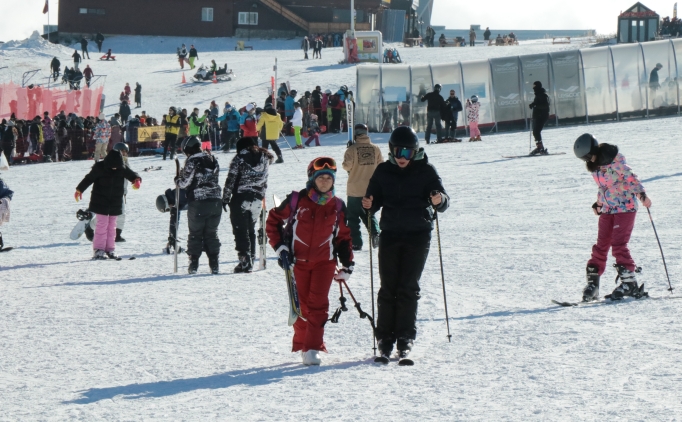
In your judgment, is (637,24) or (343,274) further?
(637,24)

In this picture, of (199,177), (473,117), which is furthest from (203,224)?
(473,117)

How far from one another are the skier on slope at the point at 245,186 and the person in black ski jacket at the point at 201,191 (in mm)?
145

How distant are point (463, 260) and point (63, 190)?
11.0 meters

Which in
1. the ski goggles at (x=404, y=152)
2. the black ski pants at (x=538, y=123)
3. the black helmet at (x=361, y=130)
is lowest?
the ski goggles at (x=404, y=152)

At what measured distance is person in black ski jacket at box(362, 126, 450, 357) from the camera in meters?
6.08

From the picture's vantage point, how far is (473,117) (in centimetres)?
2534

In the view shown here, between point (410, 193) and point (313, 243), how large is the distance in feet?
2.07

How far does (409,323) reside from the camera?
6172 mm

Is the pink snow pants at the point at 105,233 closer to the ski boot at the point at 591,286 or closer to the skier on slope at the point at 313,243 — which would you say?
the ski boot at the point at 591,286

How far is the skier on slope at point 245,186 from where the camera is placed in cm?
992

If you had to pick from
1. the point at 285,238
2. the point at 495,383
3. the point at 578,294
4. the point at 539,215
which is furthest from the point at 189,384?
the point at 539,215

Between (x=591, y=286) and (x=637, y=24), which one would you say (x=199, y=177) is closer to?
(x=591, y=286)

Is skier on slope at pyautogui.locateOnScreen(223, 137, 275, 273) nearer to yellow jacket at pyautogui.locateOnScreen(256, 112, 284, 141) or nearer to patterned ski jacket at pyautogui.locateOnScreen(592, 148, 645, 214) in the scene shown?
patterned ski jacket at pyautogui.locateOnScreen(592, 148, 645, 214)

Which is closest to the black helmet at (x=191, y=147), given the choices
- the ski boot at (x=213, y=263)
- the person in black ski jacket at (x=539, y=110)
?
the ski boot at (x=213, y=263)
